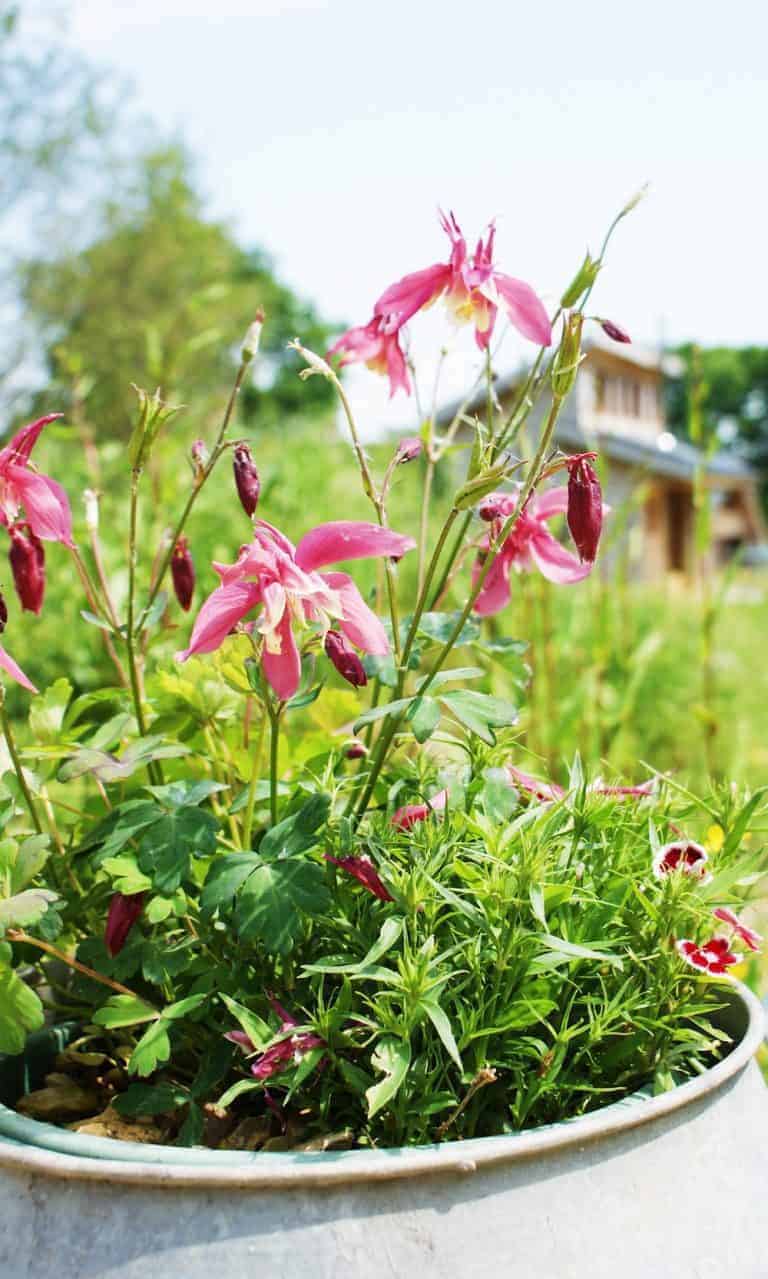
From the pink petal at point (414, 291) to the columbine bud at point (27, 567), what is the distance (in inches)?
16.0

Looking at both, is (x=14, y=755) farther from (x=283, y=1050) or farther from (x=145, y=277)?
(x=145, y=277)

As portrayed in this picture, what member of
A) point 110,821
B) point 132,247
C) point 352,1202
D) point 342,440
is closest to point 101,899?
point 110,821

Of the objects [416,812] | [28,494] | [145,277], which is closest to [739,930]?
[416,812]

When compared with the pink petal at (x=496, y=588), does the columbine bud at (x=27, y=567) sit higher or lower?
higher

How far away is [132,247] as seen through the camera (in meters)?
28.1

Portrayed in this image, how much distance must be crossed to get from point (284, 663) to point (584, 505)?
274 millimetres

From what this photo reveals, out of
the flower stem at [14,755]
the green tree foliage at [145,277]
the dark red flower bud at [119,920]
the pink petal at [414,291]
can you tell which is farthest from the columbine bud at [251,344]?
the green tree foliage at [145,277]

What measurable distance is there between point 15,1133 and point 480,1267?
0.34m

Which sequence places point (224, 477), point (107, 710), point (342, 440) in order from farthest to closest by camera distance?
Result: point (342, 440)
point (224, 477)
point (107, 710)

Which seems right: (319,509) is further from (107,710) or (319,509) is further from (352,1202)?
(352,1202)

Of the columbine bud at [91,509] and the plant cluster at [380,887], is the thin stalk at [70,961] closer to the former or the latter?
the plant cluster at [380,887]

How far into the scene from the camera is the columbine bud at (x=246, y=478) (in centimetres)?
105

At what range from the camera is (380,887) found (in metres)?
0.95

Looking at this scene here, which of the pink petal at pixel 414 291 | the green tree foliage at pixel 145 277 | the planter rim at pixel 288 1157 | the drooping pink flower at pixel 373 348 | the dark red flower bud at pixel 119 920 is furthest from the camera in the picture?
the green tree foliage at pixel 145 277
